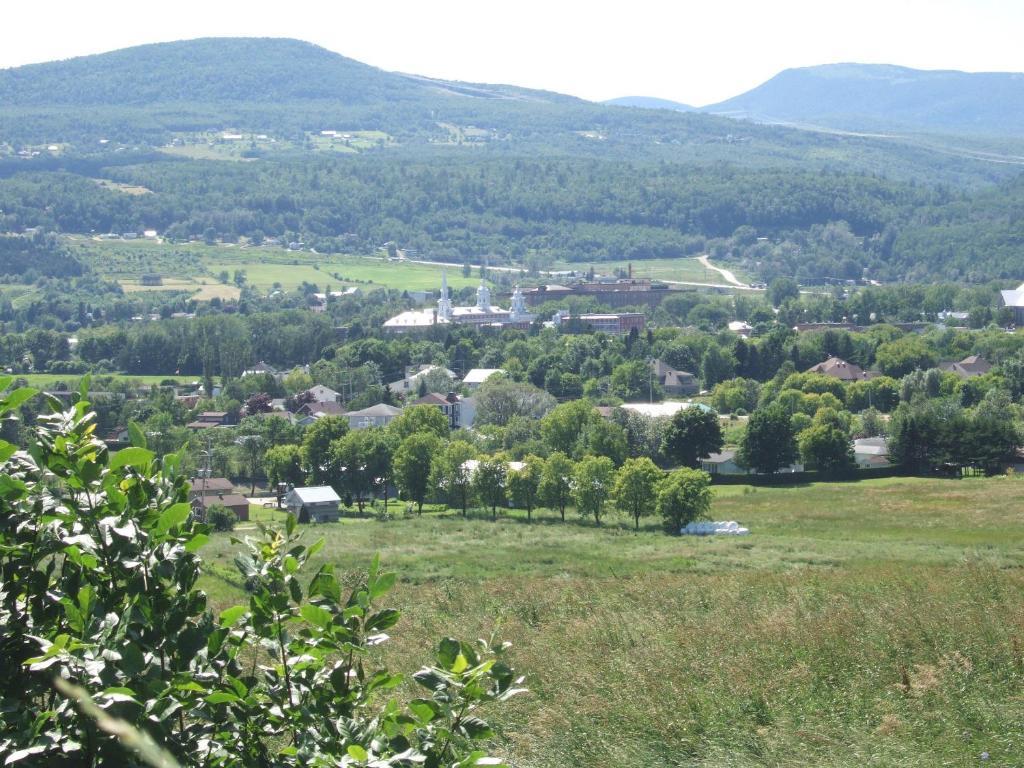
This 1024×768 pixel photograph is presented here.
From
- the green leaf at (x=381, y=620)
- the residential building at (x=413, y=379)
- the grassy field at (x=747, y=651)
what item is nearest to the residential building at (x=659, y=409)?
the residential building at (x=413, y=379)

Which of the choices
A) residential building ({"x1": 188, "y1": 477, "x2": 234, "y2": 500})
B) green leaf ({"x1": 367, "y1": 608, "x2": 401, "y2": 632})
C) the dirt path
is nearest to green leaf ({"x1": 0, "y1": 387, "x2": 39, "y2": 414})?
green leaf ({"x1": 367, "y1": 608, "x2": 401, "y2": 632})

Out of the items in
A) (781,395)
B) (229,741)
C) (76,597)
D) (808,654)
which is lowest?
(781,395)

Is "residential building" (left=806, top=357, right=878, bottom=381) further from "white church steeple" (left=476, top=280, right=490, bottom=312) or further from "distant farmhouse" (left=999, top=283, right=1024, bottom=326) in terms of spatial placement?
"white church steeple" (left=476, top=280, right=490, bottom=312)

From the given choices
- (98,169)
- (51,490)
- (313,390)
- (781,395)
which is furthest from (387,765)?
(98,169)

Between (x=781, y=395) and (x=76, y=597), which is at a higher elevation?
(x=76, y=597)

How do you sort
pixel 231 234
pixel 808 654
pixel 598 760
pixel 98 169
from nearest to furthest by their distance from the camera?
1. pixel 598 760
2. pixel 808 654
3. pixel 231 234
4. pixel 98 169

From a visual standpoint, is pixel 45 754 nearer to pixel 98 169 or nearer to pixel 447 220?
pixel 447 220

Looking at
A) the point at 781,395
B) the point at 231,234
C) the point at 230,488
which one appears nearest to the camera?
the point at 230,488

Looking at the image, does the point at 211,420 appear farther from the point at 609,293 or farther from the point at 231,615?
the point at 609,293
